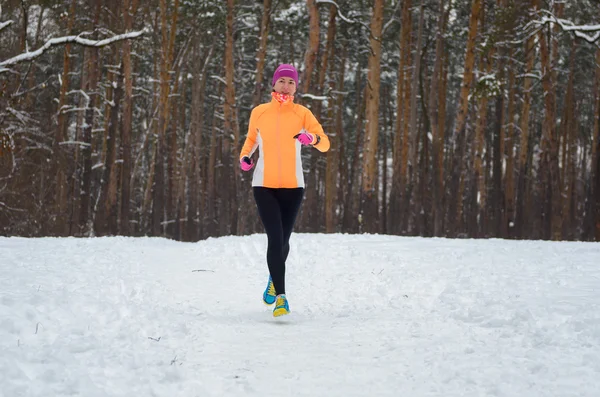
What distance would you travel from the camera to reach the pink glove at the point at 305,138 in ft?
18.1

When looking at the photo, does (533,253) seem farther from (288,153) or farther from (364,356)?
(364,356)

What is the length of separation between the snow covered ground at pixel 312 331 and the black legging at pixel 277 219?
41cm

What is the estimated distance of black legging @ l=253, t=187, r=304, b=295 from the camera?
5.55 metres

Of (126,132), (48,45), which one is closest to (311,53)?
(126,132)

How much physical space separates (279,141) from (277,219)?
2.22ft

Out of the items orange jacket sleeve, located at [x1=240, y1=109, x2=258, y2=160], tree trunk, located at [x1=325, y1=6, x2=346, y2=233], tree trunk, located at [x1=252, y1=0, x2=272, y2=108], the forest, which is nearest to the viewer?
orange jacket sleeve, located at [x1=240, y1=109, x2=258, y2=160]

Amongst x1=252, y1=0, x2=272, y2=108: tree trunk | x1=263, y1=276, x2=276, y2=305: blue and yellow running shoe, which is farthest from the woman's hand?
x1=252, y1=0, x2=272, y2=108: tree trunk

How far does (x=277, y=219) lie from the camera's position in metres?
5.59

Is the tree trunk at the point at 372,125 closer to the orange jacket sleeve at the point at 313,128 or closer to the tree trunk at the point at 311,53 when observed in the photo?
the tree trunk at the point at 311,53

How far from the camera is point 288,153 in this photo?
565cm

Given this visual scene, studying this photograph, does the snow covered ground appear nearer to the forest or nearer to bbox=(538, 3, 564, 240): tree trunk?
the forest

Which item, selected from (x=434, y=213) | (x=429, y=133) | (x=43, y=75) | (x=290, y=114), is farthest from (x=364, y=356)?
(x=43, y=75)

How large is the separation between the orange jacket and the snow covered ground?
1.18 m

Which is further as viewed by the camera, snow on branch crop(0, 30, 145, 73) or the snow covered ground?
snow on branch crop(0, 30, 145, 73)
